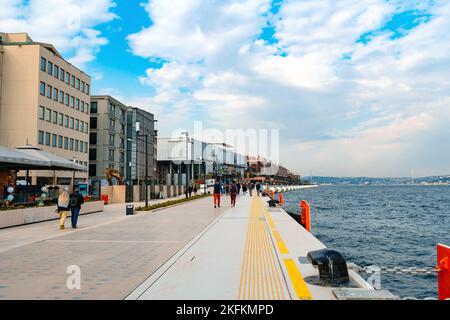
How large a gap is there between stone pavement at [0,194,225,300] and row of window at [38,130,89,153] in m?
37.5

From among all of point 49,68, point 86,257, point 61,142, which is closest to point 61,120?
point 61,142

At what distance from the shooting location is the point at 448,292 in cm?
607

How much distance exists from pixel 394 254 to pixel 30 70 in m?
47.0

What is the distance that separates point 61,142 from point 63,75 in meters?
9.74

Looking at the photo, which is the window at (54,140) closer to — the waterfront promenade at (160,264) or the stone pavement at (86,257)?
the stone pavement at (86,257)

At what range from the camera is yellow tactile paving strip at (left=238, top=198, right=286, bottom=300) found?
19.0ft

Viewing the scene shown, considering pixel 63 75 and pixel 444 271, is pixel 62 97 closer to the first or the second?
pixel 63 75

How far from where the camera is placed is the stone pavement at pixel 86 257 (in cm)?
614

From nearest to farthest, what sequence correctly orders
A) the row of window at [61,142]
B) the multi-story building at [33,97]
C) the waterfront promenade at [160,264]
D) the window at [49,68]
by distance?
the waterfront promenade at [160,264], the multi-story building at [33,97], the row of window at [61,142], the window at [49,68]

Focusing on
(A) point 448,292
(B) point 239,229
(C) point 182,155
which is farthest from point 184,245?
(C) point 182,155

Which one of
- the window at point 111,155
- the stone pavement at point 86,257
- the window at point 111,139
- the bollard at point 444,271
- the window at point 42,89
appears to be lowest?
the stone pavement at point 86,257

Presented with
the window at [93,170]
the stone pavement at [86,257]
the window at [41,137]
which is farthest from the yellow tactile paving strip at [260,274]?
the window at [93,170]

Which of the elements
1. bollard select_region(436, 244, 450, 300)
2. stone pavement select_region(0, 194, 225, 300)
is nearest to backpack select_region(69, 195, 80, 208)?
stone pavement select_region(0, 194, 225, 300)

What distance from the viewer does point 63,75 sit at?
178 ft
